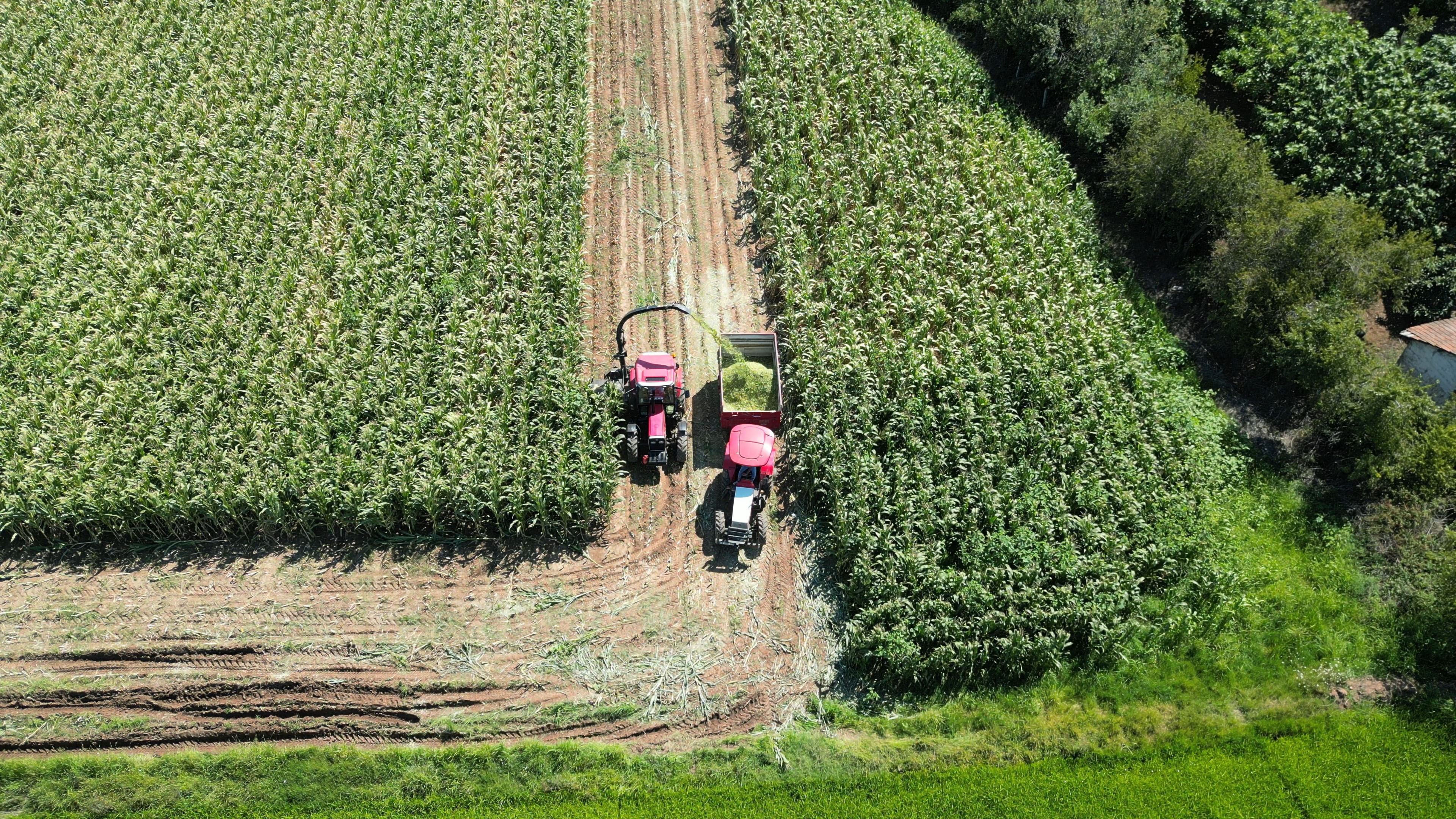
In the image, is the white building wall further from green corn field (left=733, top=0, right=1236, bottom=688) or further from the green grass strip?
the green grass strip

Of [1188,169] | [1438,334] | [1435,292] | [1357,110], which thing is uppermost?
[1357,110]

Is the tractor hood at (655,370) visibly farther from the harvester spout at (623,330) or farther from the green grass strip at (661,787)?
the green grass strip at (661,787)

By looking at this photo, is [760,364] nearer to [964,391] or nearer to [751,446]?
[751,446]

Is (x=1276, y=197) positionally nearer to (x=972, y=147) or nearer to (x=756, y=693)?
(x=972, y=147)

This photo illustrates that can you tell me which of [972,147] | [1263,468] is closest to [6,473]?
[972,147]

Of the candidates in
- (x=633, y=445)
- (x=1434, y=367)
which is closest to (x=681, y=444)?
(x=633, y=445)

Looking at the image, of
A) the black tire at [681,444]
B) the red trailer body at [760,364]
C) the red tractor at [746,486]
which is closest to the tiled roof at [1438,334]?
the red trailer body at [760,364]

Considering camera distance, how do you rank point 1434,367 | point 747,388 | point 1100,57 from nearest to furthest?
point 747,388, point 1434,367, point 1100,57
